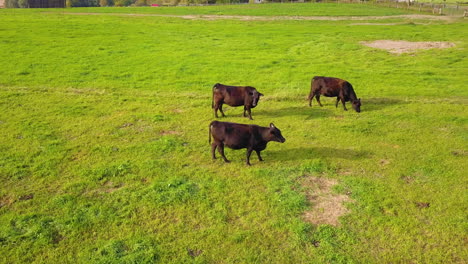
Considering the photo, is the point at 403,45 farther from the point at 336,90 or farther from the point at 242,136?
the point at 242,136

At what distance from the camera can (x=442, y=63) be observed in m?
24.7

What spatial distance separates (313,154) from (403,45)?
22884mm

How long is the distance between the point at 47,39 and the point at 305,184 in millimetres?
29430

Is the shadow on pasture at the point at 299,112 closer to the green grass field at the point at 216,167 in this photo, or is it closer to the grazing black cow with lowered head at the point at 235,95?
the green grass field at the point at 216,167

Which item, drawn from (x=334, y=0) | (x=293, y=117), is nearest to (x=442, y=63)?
(x=293, y=117)

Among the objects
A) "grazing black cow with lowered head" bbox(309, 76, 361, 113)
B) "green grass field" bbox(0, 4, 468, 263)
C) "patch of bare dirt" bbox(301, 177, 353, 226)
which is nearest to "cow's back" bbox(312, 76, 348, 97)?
"grazing black cow with lowered head" bbox(309, 76, 361, 113)

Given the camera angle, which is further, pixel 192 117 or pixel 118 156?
pixel 192 117

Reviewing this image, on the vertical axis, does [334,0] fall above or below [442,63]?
above

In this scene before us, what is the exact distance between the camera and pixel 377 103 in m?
16.9

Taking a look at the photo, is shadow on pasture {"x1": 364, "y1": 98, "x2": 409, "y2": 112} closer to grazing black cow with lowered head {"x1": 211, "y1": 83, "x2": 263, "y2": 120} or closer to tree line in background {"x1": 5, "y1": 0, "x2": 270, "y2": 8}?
grazing black cow with lowered head {"x1": 211, "y1": 83, "x2": 263, "y2": 120}

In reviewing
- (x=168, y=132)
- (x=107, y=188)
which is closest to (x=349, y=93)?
(x=168, y=132)

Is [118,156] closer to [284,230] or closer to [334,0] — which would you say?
[284,230]

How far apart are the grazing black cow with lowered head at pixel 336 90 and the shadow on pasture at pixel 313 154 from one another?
14.2ft

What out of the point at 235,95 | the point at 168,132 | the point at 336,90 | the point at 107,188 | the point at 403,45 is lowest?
the point at 107,188
